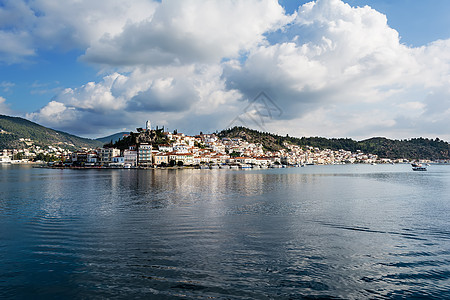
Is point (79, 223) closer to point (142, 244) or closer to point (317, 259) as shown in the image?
point (142, 244)

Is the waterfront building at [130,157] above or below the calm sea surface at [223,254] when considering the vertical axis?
above

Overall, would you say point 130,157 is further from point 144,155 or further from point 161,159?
point 161,159

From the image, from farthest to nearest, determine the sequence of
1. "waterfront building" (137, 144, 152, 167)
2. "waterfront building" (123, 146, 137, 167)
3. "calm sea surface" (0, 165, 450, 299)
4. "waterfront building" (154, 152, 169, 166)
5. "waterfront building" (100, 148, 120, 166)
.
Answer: "waterfront building" (100, 148, 120, 166)
"waterfront building" (123, 146, 137, 167)
"waterfront building" (137, 144, 152, 167)
"waterfront building" (154, 152, 169, 166)
"calm sea surface" (0, 165, 450, 299)

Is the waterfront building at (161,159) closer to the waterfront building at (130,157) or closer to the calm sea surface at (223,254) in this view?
the waterfront building at (130,157)

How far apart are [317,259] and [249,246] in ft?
7.84

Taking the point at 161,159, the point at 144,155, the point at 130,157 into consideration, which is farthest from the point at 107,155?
the point at 161,159

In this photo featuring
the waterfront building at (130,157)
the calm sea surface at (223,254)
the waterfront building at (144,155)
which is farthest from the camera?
the waterfront building at (130,157)

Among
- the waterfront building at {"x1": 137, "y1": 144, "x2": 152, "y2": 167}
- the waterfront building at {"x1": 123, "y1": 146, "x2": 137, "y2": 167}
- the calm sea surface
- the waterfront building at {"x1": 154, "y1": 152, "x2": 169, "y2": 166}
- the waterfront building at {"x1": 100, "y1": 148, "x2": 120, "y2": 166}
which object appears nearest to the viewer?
the calm sea surface

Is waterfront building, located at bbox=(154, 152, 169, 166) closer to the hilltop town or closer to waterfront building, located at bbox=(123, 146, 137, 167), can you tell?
the hilltop town

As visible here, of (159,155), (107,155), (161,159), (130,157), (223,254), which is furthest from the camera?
(107,155)

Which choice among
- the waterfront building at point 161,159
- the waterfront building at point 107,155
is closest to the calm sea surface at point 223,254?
the waterfront building at point 161,159

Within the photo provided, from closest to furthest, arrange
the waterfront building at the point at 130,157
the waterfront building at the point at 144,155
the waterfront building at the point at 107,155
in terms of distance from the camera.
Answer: the waterfront building at the point at 144,155 < the waterfront building at the point at 130,157 < the waterfront building at the point at 107,155

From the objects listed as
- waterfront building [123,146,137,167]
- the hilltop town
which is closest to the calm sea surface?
the hilltop town

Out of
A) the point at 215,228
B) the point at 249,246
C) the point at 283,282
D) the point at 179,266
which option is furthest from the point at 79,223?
the point at 283,282
